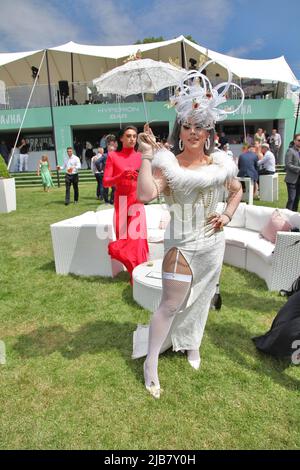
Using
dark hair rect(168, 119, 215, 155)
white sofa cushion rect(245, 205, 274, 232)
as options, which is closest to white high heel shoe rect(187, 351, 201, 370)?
dark hair rect(168, 119, 215, 155)

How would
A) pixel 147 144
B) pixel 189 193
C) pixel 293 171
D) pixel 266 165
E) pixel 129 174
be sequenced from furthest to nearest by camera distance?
pixel 266 165
pixel 293 171
pixel 129 174
pixel 189 193
pixel 147 144

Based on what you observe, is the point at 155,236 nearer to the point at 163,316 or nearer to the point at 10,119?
the point at 163,316

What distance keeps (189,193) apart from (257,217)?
136 inches

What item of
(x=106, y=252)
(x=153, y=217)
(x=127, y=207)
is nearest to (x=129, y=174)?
(x=127, y=207)

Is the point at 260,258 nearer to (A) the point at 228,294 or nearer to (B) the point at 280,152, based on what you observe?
(A) the point at 228,294

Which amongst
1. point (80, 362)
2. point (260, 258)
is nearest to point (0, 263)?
point (80, 362)

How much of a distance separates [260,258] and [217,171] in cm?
256

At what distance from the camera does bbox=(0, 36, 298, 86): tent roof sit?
59.6ft

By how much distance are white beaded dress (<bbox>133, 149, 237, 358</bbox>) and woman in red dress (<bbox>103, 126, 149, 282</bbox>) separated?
5.95ft

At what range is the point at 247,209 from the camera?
5.64 meters

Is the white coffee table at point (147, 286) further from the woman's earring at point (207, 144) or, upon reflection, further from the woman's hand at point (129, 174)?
the woman's earring at point (207, 144)

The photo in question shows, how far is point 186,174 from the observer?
2180mm

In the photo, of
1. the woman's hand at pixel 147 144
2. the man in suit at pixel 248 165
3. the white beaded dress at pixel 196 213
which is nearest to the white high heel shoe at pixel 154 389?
the white beaded dress at pixel 196 213

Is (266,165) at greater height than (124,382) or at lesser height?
greater
